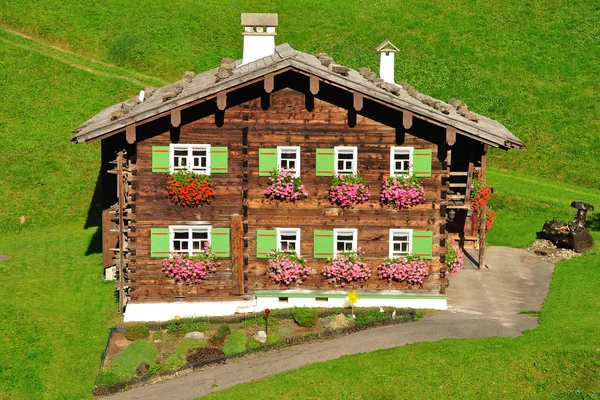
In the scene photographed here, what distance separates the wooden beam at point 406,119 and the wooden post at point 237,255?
6.36 metres

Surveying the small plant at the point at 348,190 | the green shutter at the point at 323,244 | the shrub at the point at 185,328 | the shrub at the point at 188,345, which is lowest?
the shrub at the point at 188,345

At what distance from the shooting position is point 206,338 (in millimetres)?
27156

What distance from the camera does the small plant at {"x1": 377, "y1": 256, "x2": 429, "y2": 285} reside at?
28.9m

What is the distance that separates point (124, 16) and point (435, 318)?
151 ft

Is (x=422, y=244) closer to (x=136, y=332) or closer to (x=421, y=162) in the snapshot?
(x=421, y=162)

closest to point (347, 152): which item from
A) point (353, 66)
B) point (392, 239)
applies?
point (392, 239)

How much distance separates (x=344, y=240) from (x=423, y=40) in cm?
3905

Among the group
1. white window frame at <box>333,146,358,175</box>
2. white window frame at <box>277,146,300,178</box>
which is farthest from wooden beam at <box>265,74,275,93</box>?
white window frame at <box>333,146,358,175</box>

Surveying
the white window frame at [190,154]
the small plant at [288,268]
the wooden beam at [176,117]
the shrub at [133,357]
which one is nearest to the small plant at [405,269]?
the small plant at [288,268]

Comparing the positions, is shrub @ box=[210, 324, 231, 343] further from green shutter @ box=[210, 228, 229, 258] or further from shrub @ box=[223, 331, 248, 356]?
green shutter @ box=[210, 228, 229, 258]

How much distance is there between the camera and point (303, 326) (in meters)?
27.7

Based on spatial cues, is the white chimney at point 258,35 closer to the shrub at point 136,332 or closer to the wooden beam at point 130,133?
the wooden beam at point 130,133

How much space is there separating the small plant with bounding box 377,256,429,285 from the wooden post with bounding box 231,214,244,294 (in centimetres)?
476

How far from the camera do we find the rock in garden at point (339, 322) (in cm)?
2745
